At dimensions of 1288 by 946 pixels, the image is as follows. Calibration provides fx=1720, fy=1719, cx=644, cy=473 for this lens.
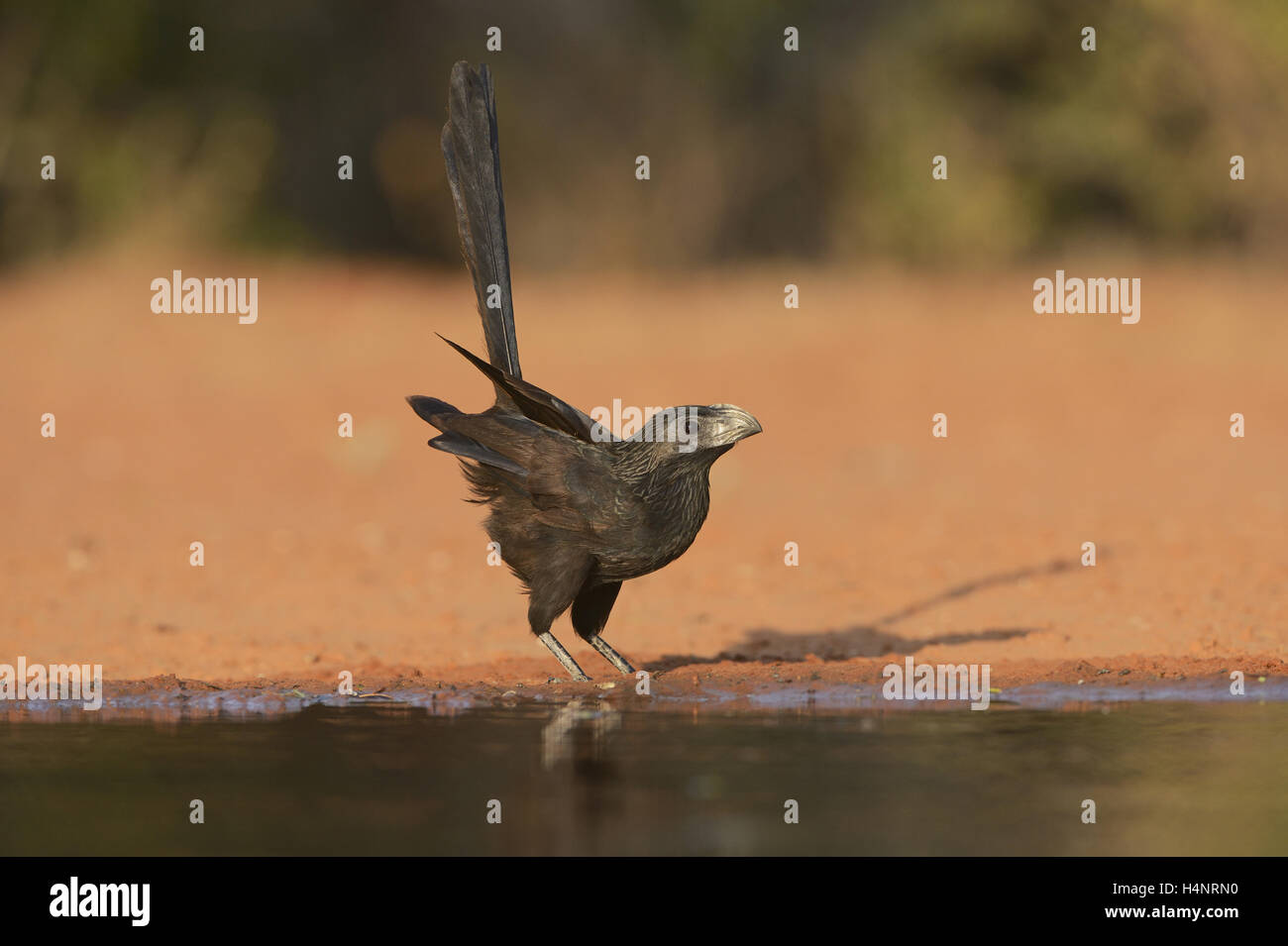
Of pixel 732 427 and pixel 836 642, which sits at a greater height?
pixel 732 427

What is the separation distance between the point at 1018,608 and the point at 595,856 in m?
4.99

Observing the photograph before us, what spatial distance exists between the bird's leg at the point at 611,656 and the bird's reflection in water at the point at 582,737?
0.43m

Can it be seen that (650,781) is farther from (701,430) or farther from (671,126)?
(671,126)

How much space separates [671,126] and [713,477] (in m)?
12.0

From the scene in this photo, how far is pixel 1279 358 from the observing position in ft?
55.1

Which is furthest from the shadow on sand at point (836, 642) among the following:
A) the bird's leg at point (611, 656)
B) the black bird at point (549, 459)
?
the black bird at point (549, 459)

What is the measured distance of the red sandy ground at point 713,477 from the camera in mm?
8234

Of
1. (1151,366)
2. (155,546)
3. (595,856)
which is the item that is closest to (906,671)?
(595,856)

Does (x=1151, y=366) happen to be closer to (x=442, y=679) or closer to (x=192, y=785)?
(x=442, y=679)

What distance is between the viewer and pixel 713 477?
13758mm

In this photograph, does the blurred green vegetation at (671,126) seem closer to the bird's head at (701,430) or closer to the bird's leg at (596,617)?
the bird's leg at (596,617)

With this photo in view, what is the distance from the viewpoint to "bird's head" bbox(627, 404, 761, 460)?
6.31 metres

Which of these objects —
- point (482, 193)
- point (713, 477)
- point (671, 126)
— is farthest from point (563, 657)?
Result: point (671, 126)

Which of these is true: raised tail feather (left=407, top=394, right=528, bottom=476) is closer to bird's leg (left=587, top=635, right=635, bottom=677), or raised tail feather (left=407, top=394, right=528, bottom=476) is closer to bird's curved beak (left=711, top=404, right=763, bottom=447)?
bird's curved beak (left=711, top=404, right=763, bottom=447)
